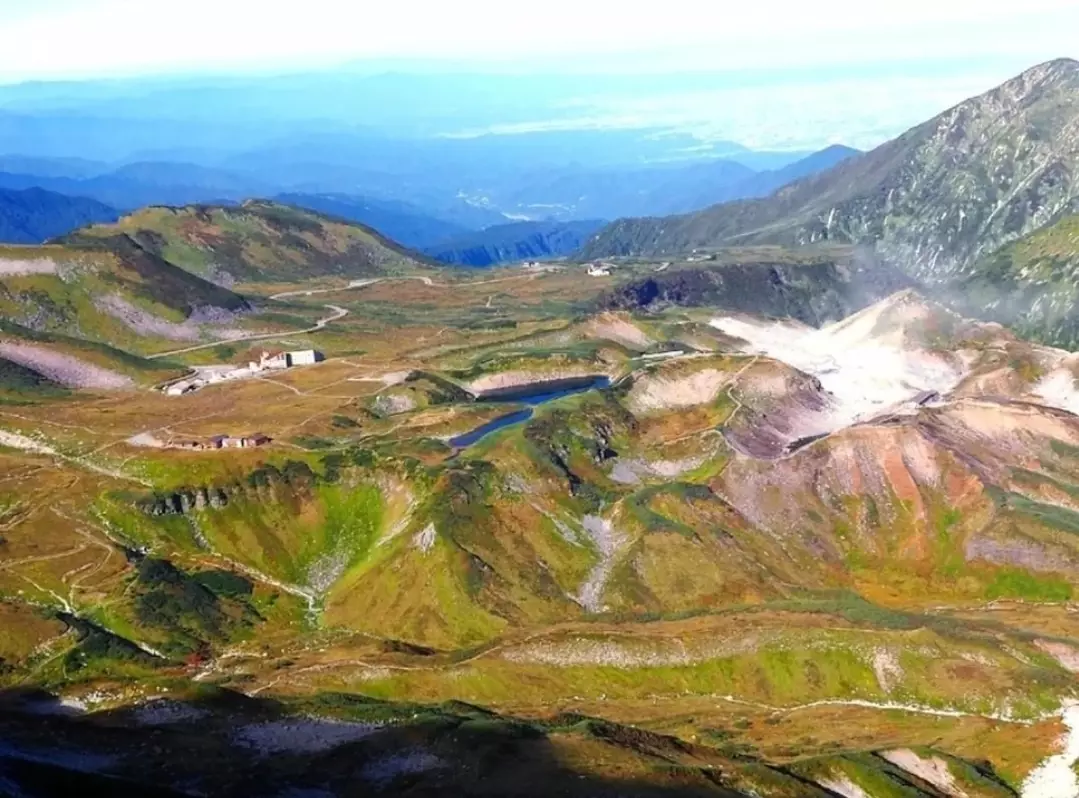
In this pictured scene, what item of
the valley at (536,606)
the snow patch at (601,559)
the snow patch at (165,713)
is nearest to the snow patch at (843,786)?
the valley at (536,606)

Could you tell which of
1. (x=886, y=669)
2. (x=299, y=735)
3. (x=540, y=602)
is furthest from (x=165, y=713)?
(x=886, y=669)

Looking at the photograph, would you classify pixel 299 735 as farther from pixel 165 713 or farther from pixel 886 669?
pixel 886 669

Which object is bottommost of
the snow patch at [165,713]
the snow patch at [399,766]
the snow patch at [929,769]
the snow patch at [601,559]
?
the snow patch at [601,559]

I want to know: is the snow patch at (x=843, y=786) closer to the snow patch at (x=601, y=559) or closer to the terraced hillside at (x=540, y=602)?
the terraced hillside at (x=540, y=602)

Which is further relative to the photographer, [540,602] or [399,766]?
[540,602]

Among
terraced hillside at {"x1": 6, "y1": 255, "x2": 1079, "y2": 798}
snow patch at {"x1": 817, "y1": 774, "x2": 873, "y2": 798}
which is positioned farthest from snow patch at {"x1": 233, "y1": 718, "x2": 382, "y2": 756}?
snow patch at {"x1": 817, "y1": 774, "x2": 873, "y2": 798}

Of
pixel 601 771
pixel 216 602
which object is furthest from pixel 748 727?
pixel 216 602

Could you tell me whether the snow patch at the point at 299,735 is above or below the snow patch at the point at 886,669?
above

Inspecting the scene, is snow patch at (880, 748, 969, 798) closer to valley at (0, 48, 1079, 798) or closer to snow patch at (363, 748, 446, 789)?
valley at (0, 48, 1079, 798)
